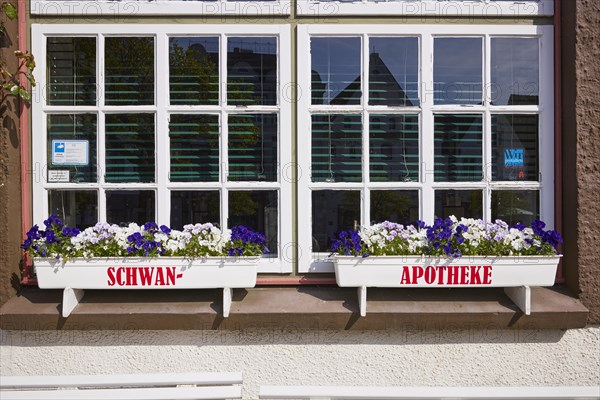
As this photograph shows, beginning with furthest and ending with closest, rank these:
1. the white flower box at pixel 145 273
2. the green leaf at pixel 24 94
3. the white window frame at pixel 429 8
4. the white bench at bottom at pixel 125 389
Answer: the white window frame at pixel 429 8 → the green leaf at pixel 24 94 → the white flower box at pixel 145 273 → the white bench at bottom at pixel 125 389

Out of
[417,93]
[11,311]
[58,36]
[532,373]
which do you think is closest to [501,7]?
[417,93]

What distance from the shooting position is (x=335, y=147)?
3.14 m

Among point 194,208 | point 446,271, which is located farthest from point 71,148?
point 446,271

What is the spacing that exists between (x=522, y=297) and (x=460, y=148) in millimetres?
1063

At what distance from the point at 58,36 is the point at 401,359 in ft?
10.6

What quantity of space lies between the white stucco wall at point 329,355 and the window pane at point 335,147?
107 cm

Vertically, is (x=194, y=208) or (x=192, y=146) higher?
(x=192, y=146)

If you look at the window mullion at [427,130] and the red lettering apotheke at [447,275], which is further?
the window mullion at [427,130]

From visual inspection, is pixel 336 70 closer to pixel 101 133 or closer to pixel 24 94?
pixel 101 133

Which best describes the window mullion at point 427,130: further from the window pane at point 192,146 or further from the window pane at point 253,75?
the window pane at point 192,146

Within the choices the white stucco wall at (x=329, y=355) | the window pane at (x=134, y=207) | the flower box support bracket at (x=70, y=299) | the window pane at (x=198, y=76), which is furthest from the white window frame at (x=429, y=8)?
the flower box support bracket at (x=70, y=299)

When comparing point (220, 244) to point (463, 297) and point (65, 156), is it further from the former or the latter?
point (463, 297)

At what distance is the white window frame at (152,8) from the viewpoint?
311cm

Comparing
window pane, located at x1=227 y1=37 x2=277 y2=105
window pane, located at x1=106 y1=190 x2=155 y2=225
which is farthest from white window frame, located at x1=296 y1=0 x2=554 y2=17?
window pane, located at x1=106 y1=190 x2=155 y2=225
